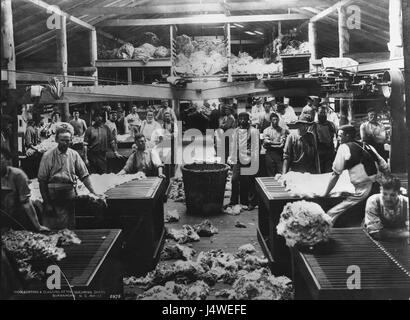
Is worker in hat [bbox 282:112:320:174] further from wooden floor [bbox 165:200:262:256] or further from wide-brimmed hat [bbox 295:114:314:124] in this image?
wooden floor [bbox 165:200:262:256]

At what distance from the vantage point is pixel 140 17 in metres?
6.70

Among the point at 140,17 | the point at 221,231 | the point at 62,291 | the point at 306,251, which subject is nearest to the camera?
the point at 62,291

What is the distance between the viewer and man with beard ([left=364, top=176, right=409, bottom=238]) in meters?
3.86

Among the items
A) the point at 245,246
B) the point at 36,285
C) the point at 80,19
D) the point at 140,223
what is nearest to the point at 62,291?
the point at 36,285

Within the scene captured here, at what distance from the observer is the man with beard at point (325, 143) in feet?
18.5

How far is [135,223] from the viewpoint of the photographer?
4.71 meters

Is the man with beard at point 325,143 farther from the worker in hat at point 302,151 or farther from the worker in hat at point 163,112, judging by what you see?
the worker in hat at point 163,112

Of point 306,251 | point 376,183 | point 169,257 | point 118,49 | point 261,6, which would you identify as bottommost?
point 169,257

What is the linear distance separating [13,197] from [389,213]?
3444 mm

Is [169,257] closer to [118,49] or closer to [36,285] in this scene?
[36,285]

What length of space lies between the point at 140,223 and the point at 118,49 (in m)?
3.79

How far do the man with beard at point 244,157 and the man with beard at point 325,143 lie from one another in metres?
1.23

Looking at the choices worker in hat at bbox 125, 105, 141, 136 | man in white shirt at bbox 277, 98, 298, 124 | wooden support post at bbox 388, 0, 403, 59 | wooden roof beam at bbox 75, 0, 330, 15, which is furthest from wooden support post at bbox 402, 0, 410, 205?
worker in hat at bbox 125, 105, 141, 136

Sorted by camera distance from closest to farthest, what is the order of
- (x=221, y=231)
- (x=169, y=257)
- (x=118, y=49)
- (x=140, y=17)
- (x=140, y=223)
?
(x=140, y=223)
(x=169, y=257)
(x=221, y=231)
(x=140, y=17)
(x=118, y=49)
